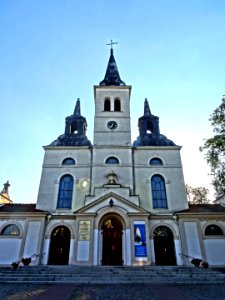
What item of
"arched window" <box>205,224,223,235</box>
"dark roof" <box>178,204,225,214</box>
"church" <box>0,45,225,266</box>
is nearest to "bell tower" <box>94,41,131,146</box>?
"church" <box>0,45,225,266</box>

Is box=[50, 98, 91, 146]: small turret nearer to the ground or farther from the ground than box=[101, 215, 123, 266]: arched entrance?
farther from the ground

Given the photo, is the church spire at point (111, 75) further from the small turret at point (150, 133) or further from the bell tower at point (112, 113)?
the small turret at point (150, 133)

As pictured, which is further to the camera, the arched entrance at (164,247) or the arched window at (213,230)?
the arched window at (213,230)

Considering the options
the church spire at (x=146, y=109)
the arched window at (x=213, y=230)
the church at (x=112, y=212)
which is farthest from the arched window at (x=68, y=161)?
the arched window at (x=213, y=230)

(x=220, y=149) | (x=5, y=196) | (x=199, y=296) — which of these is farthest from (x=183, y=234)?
(x=5, y=196)

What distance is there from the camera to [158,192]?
1911cm

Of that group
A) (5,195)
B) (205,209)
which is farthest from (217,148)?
(5,195)

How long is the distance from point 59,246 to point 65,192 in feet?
14.4

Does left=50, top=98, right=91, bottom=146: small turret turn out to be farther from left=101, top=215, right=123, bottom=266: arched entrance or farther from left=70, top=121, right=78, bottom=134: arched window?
left=101, top=215, right=123, bottom=266: arched entrance

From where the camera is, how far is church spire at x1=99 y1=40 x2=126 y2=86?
26.7 meters

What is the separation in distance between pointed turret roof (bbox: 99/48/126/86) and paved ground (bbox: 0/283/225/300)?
2215cm

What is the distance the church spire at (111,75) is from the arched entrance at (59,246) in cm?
1742

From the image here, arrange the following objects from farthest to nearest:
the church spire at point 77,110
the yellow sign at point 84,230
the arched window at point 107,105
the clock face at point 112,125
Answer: the church spire at point 77,110 < the arched window at point 107,105 < the clock face at point 112,125 < the yellow sign at point 84,230

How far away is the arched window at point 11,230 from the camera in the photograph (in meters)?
16.6
